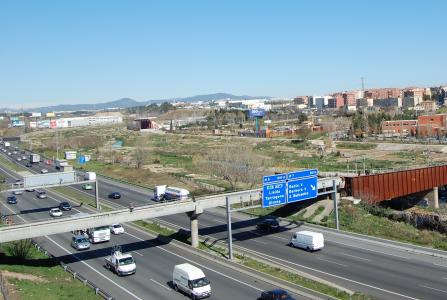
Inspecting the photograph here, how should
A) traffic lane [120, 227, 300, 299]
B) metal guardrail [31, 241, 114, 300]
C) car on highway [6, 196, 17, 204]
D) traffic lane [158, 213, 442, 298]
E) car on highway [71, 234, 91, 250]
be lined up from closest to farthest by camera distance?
metal guardrail [31, 241, 114, 300]
traffic lane [120, 227, 300, 299]
traffic lane [158, 213, 442, 298]
car on highway [71, 234, 91, 250]
car on highway [6, 196, 17, 204]

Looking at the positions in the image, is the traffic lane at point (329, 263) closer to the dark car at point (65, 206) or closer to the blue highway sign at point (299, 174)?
the blue highway sign at point (299, 174)

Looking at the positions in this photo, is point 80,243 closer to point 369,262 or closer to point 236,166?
point 369,262

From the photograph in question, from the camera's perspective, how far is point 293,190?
160ft

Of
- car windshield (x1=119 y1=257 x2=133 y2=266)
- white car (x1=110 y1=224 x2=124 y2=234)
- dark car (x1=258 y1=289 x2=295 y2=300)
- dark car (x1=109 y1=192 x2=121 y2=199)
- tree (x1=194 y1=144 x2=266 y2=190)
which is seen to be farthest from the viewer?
tree (x1=194 y1=144 x2=266 y2=190)

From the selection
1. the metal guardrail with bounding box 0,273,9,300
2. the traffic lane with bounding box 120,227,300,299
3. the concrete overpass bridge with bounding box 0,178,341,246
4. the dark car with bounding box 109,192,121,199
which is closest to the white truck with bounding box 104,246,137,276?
the traffic lane with bounding box 120,227,300,299

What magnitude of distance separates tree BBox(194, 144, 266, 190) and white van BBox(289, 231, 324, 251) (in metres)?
31.4

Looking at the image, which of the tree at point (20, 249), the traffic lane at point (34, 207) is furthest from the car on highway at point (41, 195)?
the tree at point (20, 249)

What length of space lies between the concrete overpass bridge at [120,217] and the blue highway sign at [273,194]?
3369mm

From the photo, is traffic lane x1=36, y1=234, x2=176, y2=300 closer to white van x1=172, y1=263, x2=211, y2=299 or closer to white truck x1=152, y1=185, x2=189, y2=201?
white van x1=172, y1=263, x2=211, y2=299

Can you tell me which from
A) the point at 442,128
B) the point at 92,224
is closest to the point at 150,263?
the point at 92,224

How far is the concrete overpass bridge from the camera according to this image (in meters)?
38.8

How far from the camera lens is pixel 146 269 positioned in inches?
1571

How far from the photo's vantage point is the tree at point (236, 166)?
258 feet

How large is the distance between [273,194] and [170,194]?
2565cm
